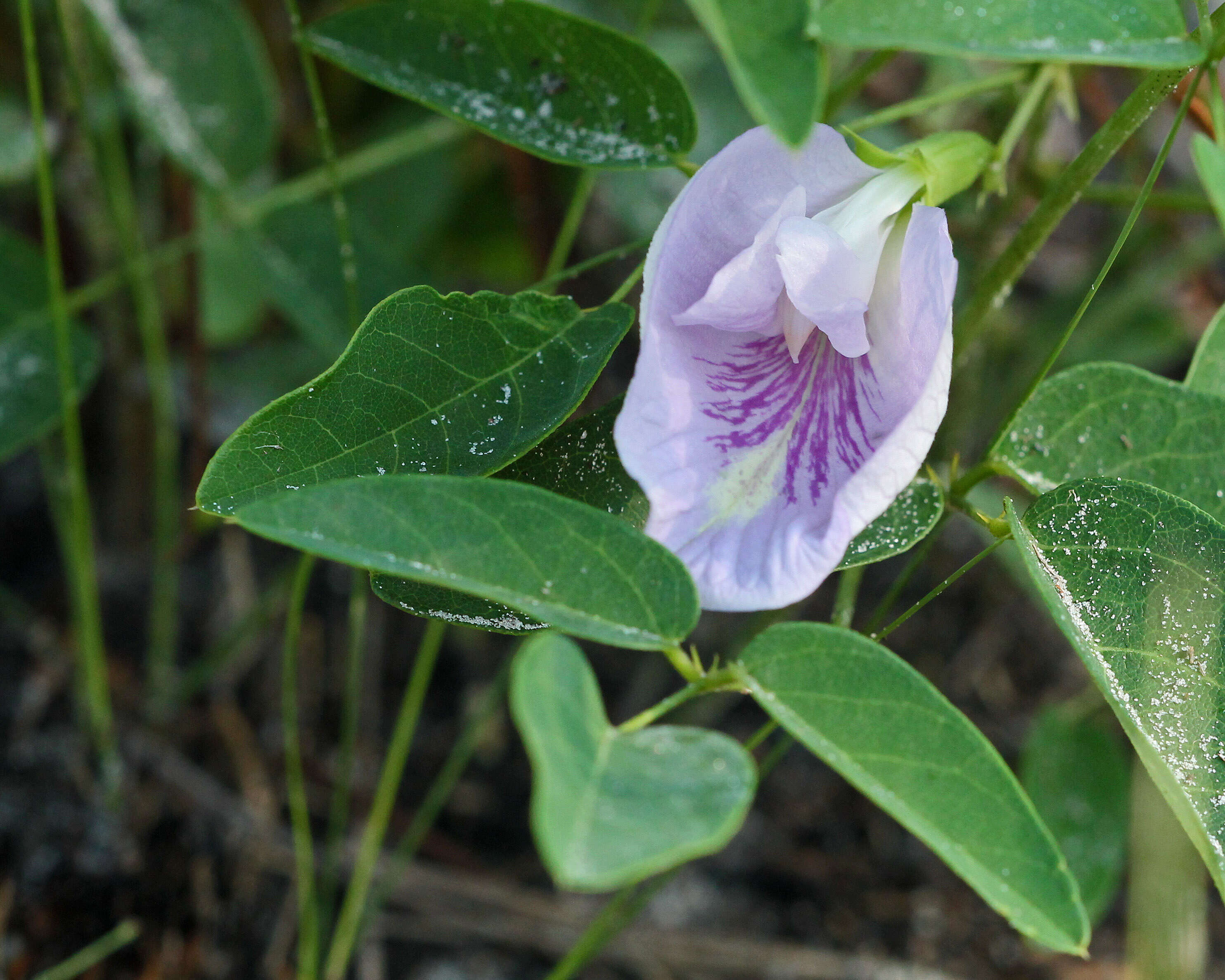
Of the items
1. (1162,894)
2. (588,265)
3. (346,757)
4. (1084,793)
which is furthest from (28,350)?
(1162,894)

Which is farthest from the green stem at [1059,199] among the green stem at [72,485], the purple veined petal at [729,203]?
the green stem at [72,485]

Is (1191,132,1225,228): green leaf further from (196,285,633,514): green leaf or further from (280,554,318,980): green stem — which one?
(280,554,318,980): green stem

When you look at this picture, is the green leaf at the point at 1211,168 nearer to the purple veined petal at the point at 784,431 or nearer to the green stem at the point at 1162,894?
the purple veined petal at the point at 784,431

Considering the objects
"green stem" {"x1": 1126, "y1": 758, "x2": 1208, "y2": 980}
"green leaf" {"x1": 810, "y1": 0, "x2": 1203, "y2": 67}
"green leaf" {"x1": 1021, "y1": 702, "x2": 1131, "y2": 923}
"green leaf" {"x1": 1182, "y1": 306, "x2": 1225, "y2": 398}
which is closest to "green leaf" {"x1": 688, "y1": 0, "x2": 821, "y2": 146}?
"green leaf" {"x1": 810, "y1": 0, "x2": 1203, "y2": 67}

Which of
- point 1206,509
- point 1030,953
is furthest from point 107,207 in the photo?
point 1030,953

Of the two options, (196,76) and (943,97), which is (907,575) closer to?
(943,97)

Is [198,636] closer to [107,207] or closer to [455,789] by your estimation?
[455,789]
